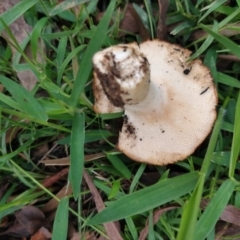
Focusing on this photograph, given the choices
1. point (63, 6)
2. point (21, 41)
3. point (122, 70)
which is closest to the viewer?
point (122, 70)

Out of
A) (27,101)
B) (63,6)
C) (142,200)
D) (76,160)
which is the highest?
(63,6)

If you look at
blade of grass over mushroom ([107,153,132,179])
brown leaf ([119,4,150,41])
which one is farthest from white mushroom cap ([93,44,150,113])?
brown leaf ([119,4,150,41])

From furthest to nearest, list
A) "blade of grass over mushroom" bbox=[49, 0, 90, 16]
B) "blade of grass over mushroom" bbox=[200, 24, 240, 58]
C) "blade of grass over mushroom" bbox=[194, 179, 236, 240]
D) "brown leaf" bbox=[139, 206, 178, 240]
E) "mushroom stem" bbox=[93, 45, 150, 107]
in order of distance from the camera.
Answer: "blade of grass over mushroom" bbox=[49, 0, 90, 16] → "brown leaf" bbox=[139, 206, 178, 240] → "blade of grass over mushroom" bbox=[200, 24, 240, 58] → "blade of grass over mushroom" bbox=[194, 179, 236, 240] → "mushroom stem" bbox=[93, 45, 150, 107]

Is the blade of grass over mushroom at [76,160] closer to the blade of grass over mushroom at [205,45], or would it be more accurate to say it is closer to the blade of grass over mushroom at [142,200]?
the blade of grass over mushroom at [142,200]

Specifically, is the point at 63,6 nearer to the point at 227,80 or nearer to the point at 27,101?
the point at 27,101

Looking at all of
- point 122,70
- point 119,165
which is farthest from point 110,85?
point 119,165

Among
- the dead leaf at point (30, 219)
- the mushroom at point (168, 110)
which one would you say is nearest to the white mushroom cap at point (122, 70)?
the mushroom at point (168, 110)

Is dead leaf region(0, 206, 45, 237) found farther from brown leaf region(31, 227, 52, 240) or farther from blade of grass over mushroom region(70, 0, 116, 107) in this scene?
blade of grass over mushroom region(70, 0, 116, 107)
